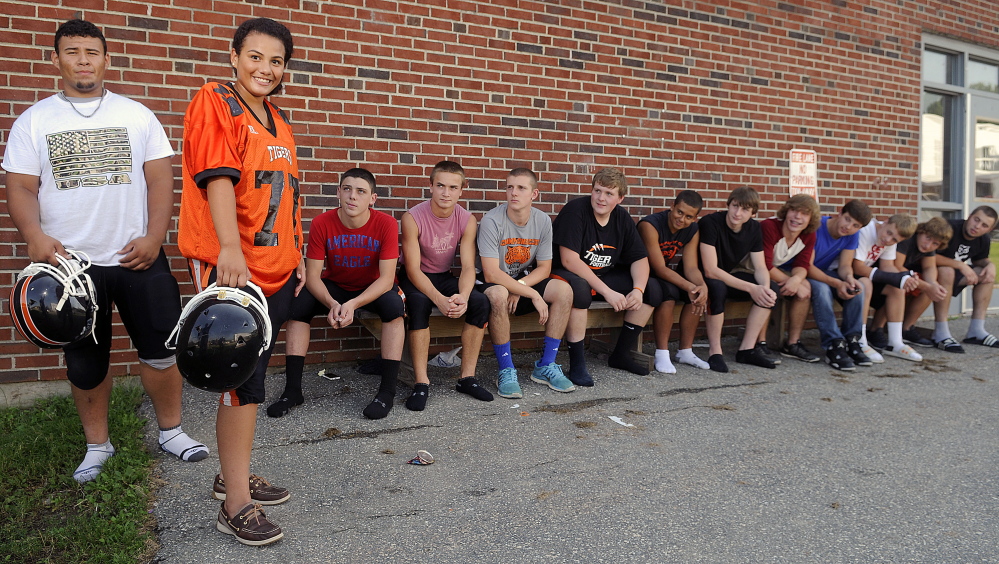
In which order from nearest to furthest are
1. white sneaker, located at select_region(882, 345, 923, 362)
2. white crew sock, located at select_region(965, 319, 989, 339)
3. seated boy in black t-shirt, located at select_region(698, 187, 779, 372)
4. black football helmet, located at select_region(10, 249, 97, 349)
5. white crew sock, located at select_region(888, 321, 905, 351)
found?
black football helmet, located at select_region(10, 249, 97, 349), seated boy in black t-shirt, located at select_region(698, 187, 779, 372), white sneaker, located at select_region(882, 345, 923, 362), white crew sock, located at select_region(888, 321, 905, 351), white crew sock, located at select_region(965, 319, 989, 339)

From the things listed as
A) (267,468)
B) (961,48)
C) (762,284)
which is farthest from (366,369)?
(961,48)

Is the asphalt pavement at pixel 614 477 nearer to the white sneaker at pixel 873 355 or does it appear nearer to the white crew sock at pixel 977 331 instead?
the white sneaker at pixel 873 355

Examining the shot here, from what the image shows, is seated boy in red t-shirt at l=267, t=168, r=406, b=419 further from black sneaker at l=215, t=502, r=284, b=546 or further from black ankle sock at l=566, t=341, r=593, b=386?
black sneaker at l=215, t=502, r=284, b=546

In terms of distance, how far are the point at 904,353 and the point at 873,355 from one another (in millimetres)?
450

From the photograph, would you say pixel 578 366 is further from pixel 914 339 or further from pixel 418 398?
pixel 914 339

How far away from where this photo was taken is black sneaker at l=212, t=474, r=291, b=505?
8.86 ft

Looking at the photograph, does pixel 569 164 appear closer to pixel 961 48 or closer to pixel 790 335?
pixel 790 335

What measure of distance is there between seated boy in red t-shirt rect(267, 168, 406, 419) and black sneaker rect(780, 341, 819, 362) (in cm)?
351

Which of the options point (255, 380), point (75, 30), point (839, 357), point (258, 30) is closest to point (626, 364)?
point (839, 357)

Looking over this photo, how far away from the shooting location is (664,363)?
199 inches

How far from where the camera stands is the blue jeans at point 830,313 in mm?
5676

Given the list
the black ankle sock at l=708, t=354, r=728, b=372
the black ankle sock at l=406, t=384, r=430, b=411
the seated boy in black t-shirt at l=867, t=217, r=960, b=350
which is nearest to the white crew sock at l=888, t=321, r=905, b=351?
the seated boy in black t-shirt at l=867, t=217, r=960, b=350

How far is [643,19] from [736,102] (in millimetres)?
1222

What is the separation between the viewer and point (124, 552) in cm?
226
